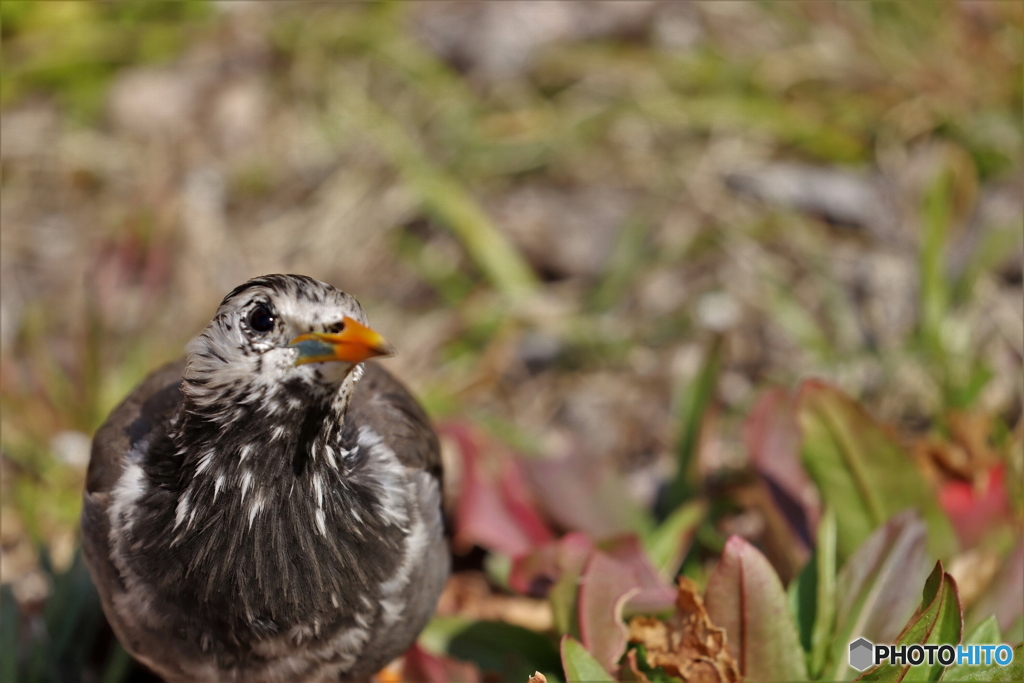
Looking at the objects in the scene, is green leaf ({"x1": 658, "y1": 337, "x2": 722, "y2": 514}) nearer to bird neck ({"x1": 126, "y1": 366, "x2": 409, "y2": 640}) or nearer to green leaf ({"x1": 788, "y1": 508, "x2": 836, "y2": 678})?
green leaf ({"x1": 788, "y1": 508, "x2": 836, "y2": 678})

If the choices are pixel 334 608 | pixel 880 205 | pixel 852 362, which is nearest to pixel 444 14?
pixel 880 205

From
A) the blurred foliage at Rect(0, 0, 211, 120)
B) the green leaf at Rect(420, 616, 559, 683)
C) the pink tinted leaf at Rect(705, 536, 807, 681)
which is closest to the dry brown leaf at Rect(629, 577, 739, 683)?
the pink tinted leaf at Rect(705, 536, 807, 681)

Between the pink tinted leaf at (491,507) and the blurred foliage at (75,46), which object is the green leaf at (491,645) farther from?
the blurred foliage at (75,46)

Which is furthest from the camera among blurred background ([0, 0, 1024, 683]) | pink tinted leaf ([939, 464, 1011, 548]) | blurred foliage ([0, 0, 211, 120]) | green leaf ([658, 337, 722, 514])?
blurred foliage ([0, 0, 211, 120])

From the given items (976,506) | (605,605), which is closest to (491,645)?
(605,605)

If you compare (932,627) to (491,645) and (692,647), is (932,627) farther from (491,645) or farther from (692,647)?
(491,645)

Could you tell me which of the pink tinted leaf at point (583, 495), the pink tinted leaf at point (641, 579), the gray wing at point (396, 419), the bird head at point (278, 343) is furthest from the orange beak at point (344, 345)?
the pink tinted leaf at point (583, 495)

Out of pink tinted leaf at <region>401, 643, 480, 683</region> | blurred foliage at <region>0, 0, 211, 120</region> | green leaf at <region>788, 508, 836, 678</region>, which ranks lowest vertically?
green leaf at <region>788, 508, 836, 678</region>
